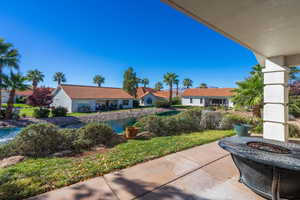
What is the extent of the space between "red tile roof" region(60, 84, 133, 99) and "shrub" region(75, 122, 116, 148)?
1603 centimetres

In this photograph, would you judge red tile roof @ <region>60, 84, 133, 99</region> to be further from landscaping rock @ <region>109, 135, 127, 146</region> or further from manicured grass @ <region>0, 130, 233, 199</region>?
manicured grass @ <region>0, 130, 233, 199</region>

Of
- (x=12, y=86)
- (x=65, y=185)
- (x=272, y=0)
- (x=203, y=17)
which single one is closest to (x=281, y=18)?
(x=272, y=0)

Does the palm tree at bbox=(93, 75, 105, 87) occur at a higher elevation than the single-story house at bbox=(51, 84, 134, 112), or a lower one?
higher

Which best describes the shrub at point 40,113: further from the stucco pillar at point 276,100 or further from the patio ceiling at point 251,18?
the stucco pillar at point 276,100

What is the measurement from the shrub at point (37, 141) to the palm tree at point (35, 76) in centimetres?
3628

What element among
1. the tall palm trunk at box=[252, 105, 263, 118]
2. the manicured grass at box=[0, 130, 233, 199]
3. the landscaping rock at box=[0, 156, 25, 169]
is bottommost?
the landscaping rock at box=[0, 156, 25, 169]

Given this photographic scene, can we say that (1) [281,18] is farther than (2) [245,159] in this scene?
No

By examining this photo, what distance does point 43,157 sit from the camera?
3846 millimetres

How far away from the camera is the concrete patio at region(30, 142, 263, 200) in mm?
2129

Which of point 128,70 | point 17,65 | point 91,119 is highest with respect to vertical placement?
point 128,70

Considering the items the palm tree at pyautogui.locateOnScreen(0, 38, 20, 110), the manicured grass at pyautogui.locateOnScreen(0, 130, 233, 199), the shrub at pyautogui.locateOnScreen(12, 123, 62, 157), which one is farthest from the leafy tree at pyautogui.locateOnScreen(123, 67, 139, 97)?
the manicured grass at pyautogui.locateOnScreen(0, 130, 233, 199)

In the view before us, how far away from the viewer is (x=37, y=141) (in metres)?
4.14

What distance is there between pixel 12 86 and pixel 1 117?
3174 mm

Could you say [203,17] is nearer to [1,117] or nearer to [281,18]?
[281,18]
